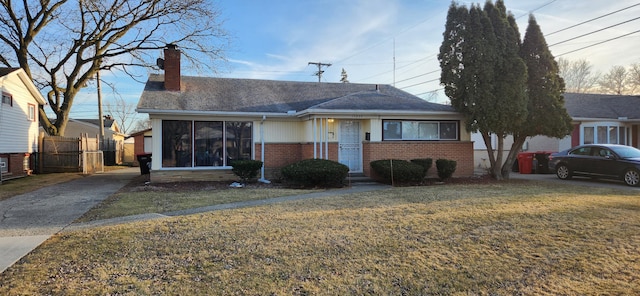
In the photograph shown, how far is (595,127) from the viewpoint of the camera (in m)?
19.8

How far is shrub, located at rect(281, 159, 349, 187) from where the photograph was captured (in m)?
11.9

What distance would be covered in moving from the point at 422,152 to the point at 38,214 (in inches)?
459

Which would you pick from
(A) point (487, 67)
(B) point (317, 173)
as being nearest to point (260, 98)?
(B) point (317, 173)

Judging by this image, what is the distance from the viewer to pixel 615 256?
15.5 feet

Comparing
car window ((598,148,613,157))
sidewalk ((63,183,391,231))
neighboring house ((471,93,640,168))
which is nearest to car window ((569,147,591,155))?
car window ((598,148,613,157))

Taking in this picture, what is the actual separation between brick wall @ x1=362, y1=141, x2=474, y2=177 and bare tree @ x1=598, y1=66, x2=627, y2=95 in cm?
3449

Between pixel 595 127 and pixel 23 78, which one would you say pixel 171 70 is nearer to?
pixel 23 78

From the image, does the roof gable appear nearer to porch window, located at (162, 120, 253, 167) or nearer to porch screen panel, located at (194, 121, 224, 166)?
porch window, located at (162, 120, 253, 167)

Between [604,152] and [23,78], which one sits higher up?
[23,78]

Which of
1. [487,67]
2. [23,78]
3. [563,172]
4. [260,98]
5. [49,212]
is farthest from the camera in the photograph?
[23,78]

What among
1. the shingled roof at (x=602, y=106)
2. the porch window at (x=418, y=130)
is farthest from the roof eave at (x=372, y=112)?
the shingled roof at (x=602, y=106)

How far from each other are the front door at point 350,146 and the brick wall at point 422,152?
301 millimetres

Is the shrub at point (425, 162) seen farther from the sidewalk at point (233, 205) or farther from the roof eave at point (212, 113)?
the roof eave at point (212, 113)

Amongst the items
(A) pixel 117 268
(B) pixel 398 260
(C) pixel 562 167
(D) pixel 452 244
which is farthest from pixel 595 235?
(C) pixel 562 167
